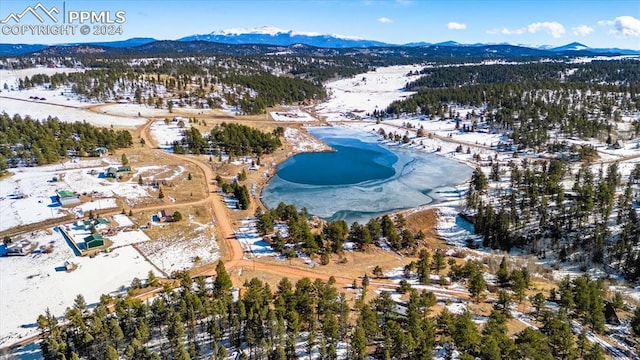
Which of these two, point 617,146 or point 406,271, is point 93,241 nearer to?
point 406,271

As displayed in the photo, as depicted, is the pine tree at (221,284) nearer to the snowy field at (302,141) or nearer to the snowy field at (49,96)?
the snowy field at (302,141)

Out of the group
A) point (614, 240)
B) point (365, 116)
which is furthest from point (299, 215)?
point (365, 116)

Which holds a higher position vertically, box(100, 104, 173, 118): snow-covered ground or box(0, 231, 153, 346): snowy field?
box(100, 104, 173, 118): snow-covered ground

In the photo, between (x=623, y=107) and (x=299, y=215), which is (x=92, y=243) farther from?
(x=623, y=107)

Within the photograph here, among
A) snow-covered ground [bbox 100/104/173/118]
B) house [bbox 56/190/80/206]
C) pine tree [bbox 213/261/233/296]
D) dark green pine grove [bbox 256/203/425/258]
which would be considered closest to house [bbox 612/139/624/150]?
dark green pine grove [bbox 256/203/425/258]

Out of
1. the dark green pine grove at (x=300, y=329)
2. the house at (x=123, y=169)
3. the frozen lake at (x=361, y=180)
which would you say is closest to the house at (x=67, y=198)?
the house at (x=123, y=169)

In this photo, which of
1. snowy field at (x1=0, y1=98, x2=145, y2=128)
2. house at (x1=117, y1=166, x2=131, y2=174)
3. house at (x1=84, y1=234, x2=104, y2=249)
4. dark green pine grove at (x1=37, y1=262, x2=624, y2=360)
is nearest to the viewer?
dark green pine grove at (x1=37, y1=262, x2=624, y2=360)

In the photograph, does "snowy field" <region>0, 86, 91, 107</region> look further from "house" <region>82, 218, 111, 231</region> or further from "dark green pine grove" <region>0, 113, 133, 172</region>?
"house" <region>82, 218, 111, 231</region>
